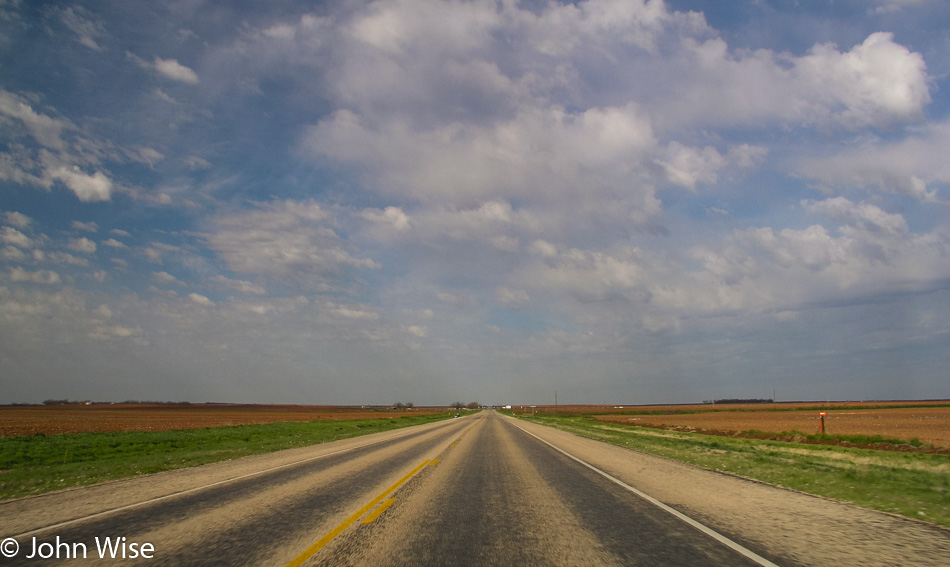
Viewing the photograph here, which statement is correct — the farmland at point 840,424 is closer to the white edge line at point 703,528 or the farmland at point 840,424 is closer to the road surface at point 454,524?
the white edge line at point 703,528

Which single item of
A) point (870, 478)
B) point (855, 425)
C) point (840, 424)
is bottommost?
point (840, 424)

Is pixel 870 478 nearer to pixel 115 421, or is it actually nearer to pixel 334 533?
pixel 334 533

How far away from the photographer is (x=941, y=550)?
570 centimetres

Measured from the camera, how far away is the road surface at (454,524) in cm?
534

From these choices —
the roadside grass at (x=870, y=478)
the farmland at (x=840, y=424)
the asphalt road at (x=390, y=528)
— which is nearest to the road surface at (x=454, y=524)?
the asphalt road at (x=390, y=528)

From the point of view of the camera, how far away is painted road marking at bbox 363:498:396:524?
23.0ft

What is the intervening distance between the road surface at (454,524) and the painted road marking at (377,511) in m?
0.03

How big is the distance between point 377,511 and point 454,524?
4.99 ft

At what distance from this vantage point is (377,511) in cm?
766

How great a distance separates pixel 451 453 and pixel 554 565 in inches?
554

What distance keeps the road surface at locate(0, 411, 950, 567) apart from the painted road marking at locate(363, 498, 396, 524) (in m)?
0.03

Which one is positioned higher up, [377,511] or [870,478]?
[377,511]

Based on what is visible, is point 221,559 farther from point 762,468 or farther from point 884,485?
point 762,468

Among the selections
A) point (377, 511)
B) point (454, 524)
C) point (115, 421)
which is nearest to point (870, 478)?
point (454, 524)
